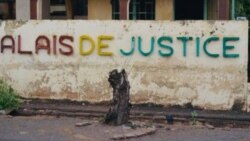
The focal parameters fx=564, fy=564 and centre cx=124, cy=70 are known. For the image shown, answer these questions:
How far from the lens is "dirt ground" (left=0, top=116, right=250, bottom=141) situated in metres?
8.70

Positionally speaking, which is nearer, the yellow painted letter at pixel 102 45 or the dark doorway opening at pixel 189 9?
the yellow painted letter at pixel 102 45

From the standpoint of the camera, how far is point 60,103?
11.7 meters

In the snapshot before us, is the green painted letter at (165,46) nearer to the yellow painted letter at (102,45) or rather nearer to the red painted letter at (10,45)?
the yellow painted letter at (102,45)

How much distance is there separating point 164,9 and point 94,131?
7551 mm

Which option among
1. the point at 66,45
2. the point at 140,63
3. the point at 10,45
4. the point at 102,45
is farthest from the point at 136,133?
the point at 10,45

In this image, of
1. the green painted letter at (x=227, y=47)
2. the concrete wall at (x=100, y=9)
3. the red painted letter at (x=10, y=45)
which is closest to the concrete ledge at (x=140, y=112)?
the green painted letter at (x=227, y=47)

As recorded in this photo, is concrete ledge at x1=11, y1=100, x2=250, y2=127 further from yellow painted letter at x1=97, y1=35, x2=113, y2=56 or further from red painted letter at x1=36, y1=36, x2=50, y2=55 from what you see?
red painted letter at x1=36, y1=36, x2=50, y2=55

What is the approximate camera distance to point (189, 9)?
1630 centimetres

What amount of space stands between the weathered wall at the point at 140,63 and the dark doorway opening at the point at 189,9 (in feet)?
17.0

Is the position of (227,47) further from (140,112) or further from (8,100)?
(8,100)

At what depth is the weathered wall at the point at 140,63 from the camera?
36.0ft

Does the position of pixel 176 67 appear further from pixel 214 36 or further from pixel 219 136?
pixel 219 136

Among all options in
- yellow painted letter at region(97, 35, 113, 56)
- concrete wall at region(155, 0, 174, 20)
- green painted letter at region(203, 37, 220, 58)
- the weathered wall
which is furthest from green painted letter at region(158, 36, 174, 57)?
concrete wall at region(155, 0, 174, 20)

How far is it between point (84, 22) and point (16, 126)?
308cm
